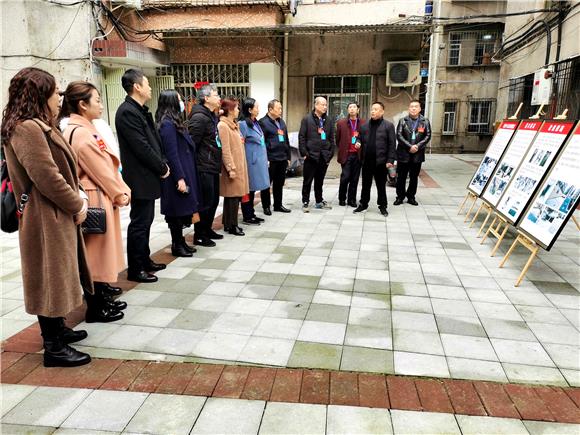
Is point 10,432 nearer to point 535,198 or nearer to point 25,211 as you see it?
point 25,211

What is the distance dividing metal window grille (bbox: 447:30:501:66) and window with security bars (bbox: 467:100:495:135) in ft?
5.94

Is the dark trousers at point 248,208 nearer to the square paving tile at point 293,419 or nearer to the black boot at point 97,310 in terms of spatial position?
the black boot at point 97,310

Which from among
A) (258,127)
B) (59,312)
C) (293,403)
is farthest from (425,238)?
(59,312)

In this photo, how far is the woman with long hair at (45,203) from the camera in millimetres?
2277

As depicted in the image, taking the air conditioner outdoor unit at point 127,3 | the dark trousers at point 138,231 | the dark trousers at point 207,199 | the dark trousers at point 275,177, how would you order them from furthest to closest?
1. the air conditioner outdoor unit at point 127,3
2. the dark trousers at point 275,177
3. the dark trousers at point 207,199
4. the dark trousers at point 138,231

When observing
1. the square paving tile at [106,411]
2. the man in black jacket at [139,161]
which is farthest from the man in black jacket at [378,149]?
the square paving tile at [106,411]

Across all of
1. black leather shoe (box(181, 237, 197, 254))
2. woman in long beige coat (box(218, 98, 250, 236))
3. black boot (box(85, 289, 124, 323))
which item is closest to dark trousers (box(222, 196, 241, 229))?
woman in long beige coat (box(218, 98, 250, 236))

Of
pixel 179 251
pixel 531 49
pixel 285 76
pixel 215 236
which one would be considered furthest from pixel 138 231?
pixel 531 49

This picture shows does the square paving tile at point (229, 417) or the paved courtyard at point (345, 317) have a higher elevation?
the paved courtyard at point (345, 317)

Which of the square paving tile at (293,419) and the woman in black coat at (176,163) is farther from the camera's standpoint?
the woman in black coat at (176,163)

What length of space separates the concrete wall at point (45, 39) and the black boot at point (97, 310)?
21.5 feet

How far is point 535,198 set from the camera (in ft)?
13.6

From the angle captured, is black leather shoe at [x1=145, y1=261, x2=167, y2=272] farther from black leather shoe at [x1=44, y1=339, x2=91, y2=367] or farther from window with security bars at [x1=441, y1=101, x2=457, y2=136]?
window with security bars at [x1=441, y1=101, x2=457, y2=136]

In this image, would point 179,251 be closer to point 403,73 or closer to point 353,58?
point 403,73
